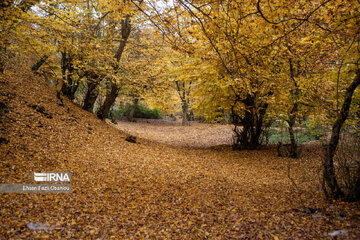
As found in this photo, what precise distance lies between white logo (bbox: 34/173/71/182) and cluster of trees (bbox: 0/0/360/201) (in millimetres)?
3029

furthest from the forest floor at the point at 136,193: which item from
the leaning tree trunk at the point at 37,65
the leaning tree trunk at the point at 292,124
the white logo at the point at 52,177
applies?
the leaning tree trunk at the point at 37,65

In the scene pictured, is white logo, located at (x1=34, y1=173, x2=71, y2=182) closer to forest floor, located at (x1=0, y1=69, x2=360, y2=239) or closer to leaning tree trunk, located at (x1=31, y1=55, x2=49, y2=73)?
forest floor, located at (x1=0, y1=69, x2=360, y2=239)

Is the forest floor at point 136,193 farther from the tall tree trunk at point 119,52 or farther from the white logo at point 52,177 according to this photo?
the tall tree trunk at point 119,52

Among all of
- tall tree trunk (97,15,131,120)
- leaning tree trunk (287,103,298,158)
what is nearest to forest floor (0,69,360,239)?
leaning tree trunk (287,103,298,158)

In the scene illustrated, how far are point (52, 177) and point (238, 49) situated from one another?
15.8 ft

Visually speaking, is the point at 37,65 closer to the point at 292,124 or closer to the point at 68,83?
the point at 68,83

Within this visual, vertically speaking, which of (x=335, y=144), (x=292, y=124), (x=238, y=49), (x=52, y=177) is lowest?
(x=52, y=177)

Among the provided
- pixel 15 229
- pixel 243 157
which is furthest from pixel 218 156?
pixel 15 229

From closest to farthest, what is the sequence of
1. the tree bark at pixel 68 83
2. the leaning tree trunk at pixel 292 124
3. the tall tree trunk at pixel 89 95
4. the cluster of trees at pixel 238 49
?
the cluster of trees at pixel 238 49, the leaning tree trunk at pixel 292 124, the tree bark at pixel 68 83, the tall tree trunk at pixel 89 95

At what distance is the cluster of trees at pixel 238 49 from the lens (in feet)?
11.2

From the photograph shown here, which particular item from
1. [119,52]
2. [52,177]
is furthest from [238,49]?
[119,52]

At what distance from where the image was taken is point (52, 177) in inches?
165

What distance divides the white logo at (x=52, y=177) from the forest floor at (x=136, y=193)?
0.13m

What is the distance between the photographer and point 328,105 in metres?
5.15
